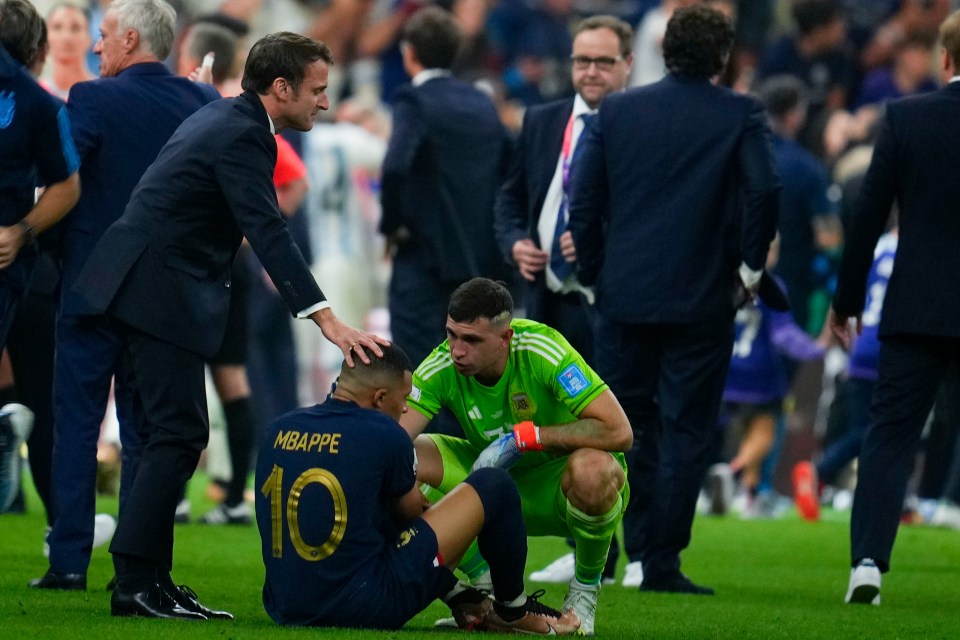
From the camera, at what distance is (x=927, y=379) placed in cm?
742

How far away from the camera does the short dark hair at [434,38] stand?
9.93 metres

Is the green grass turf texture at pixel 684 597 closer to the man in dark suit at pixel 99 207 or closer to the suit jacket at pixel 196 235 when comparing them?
the man in dark suit at pixel 99 207

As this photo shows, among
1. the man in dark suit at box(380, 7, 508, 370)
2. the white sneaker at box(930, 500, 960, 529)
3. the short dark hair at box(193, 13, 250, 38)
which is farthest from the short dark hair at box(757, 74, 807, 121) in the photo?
the short dark hair at box(193, 13, 250, 38)

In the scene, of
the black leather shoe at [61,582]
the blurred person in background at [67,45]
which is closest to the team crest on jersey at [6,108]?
the black leather shoe at [61,582]

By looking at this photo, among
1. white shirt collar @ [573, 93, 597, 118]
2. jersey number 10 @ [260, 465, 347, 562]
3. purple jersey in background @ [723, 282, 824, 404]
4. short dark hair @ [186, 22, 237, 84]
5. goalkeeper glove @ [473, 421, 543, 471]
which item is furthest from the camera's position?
purple jersey in background @ [723, 282, 824, 404]

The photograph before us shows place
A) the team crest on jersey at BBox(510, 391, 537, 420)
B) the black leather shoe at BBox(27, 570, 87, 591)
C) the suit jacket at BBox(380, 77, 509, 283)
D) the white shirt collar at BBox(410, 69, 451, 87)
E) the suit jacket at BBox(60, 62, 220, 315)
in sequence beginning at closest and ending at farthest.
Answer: the team crest on jersey at BBox(510, 391, 537, 420)
the black leather shoe at BBox(27, 570, 87, 591)
the suit jacket at BBox(60, 62, 220, 315)
the suit jacket at BBox(380, 77, 509, 283)
the white shirt collar at BBox(410, 69, 451, 87)

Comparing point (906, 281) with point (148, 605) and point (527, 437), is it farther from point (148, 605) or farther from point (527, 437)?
point (148, 605)

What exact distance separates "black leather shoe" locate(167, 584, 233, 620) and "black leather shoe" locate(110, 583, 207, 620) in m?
0.04

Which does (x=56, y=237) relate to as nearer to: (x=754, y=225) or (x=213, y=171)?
(x=213, y=171)

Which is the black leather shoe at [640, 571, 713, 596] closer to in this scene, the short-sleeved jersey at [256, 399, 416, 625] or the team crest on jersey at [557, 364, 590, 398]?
the team crest on jersey at [557, 364, 590, 398]

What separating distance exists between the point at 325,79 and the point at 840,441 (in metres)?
7.23

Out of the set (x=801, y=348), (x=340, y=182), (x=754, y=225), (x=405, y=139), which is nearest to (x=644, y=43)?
(x=340, y=182)

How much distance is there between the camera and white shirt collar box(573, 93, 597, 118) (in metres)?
8.43

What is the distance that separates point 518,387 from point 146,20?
81.6 inches
